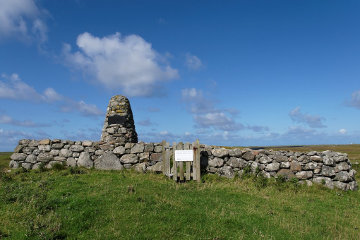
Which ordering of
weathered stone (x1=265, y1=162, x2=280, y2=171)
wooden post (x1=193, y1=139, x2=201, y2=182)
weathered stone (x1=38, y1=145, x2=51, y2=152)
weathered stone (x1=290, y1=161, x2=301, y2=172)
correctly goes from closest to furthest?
wooden post (x1=193, y1=139, x2=201, y2=182) < weathered stone (x1=290, y1=161, x2=301, y2=172) < weathered stone (x1=265, y1=162, x2=280, y2=171) < weathered stone (x1=38, y1=145, x2=51, y2=152)

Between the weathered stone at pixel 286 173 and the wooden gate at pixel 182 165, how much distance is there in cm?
423

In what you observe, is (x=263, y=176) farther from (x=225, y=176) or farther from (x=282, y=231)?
(x=282, y=231)

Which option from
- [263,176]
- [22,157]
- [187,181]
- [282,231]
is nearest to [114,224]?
[282,231]

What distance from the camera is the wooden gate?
43.0 feet

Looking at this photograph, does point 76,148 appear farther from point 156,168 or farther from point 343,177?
point 343,177

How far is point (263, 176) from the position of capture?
44.1ft

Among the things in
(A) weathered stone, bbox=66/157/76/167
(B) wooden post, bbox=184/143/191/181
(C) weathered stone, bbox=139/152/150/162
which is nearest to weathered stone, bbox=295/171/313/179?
(B) wooden post, bbox=184/143/191/181

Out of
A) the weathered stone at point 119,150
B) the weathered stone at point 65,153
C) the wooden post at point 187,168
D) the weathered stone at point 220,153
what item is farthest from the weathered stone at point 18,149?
the weathered stone at point 220,153

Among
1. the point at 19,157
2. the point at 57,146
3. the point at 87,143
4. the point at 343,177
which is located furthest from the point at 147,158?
the point at 343,177

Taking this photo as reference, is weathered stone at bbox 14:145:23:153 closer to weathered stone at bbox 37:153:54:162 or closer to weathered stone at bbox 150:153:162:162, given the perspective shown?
weathered stone at bbox 37:153:54:162

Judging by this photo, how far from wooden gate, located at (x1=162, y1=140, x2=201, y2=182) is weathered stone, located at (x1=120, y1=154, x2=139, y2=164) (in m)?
2.05

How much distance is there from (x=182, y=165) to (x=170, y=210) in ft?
16.9

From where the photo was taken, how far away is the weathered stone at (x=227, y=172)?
13.8m

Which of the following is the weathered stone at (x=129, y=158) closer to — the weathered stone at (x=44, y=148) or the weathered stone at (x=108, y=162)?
the weathered stone at (x=108, y=162)
